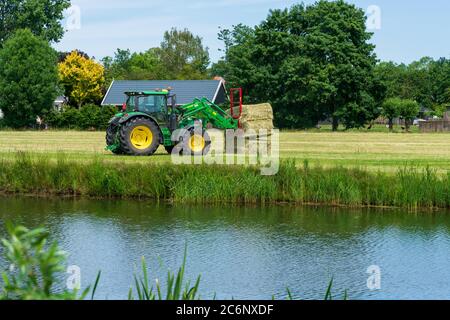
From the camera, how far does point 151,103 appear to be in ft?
82.0

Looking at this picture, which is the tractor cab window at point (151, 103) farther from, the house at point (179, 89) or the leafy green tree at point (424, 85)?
the leafy green tree at point (424, 85)

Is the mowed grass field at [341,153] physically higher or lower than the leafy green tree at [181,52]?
lower

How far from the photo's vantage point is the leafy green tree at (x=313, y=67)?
160 feet

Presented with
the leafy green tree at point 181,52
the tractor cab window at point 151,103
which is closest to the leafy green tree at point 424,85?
the leafy green tree at point 181,52

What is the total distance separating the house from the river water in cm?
4291

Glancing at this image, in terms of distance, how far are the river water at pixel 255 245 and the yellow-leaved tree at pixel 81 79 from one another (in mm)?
43412

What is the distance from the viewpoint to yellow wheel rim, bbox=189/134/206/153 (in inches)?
952

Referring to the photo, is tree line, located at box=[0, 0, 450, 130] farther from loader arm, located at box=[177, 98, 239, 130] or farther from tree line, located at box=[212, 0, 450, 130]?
loader arm, located at box=[177, 98, 239, 130]

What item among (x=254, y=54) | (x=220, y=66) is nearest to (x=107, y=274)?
(x=254, y=54)

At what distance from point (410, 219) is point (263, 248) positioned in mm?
4322

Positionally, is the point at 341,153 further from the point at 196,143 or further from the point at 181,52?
the point at 181,52

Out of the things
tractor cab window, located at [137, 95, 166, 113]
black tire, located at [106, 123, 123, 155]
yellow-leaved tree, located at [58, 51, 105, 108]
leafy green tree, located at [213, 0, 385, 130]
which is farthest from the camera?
yellow-leaved tree, located at [58, 51, 105, 108]

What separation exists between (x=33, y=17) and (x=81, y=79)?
9603mm

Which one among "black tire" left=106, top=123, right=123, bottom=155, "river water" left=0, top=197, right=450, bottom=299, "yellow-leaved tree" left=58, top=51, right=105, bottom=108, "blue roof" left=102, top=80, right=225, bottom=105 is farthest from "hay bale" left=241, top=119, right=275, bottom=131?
"yellow-leaved tree" left=58, top=51, right=105, bottom=108
